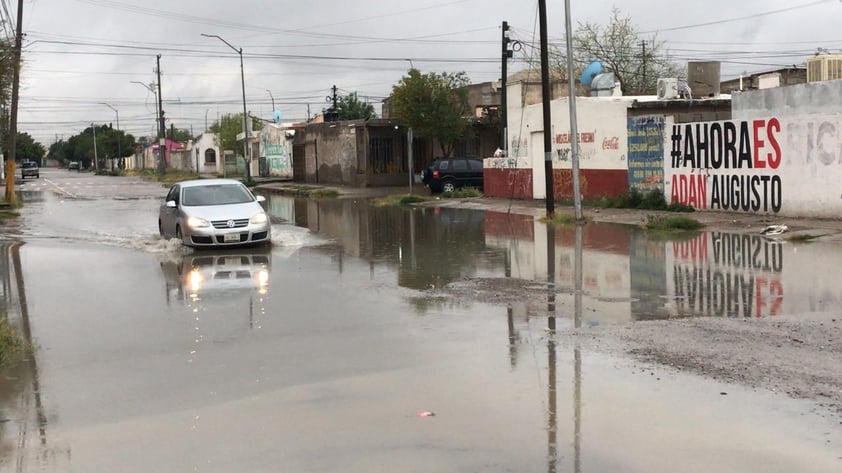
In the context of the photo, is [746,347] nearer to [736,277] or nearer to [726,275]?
[736,277]

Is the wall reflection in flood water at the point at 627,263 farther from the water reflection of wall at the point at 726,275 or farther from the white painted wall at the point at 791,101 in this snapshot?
the white painted wall at the point at 791,101

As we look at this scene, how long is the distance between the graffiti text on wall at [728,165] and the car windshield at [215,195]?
1129 centimetres

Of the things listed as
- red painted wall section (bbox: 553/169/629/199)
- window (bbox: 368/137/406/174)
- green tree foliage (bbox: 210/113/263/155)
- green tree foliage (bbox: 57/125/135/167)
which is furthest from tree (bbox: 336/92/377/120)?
green tree foliage (bbox: 57/125/135/167)

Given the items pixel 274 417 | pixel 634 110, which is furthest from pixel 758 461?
pixel 634 110

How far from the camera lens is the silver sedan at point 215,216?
61.0 ft

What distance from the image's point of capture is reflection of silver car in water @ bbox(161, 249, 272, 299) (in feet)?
44.1

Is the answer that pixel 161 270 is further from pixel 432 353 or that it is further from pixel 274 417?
pixel 274 417

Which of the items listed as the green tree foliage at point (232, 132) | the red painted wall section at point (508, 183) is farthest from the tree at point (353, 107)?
the red painted wall section at point (508, 183)

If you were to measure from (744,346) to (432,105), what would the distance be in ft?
122

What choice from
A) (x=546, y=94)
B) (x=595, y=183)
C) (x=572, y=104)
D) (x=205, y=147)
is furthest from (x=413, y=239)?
(x=205, y=147)

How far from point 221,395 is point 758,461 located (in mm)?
3965

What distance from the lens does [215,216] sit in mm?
18797

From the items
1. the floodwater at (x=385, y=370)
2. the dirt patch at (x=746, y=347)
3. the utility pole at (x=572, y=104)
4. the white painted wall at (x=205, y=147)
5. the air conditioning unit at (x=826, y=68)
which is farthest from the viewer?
the white painted wall at (x=205, y=147)

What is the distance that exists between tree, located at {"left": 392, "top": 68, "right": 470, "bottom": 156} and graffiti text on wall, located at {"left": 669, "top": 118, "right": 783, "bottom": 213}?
20.9 metres
